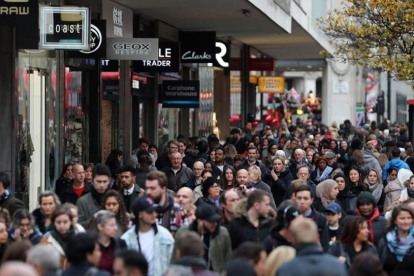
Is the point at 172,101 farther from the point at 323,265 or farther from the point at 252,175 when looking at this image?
the point at 323,265

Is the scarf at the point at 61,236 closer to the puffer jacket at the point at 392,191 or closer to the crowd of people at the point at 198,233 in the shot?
the crowd of people at the point at 198,233

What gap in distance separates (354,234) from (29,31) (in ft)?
23.9

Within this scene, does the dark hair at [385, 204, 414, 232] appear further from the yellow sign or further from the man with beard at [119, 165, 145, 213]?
the yellow sign

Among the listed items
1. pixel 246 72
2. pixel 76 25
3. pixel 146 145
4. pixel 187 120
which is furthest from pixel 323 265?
pixel 246 72

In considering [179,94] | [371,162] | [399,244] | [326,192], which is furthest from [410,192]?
[179,94]

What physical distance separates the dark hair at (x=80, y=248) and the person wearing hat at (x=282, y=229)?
7.66 feet

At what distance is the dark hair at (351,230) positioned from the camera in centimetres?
1162

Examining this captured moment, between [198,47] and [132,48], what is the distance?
7338 millimetres

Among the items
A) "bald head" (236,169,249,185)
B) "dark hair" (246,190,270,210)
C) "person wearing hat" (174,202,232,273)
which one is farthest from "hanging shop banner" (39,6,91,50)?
"person wearing hat" (174,202,232,273)

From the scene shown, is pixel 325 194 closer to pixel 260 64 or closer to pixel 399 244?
pixel 399 244

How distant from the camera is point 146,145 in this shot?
22953mm

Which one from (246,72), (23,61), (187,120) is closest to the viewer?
(23,61)

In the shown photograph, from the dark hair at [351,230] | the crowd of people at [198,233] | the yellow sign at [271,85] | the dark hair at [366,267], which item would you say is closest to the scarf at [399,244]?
the crowd of people at [198,233]

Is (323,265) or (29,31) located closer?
(323,265)
